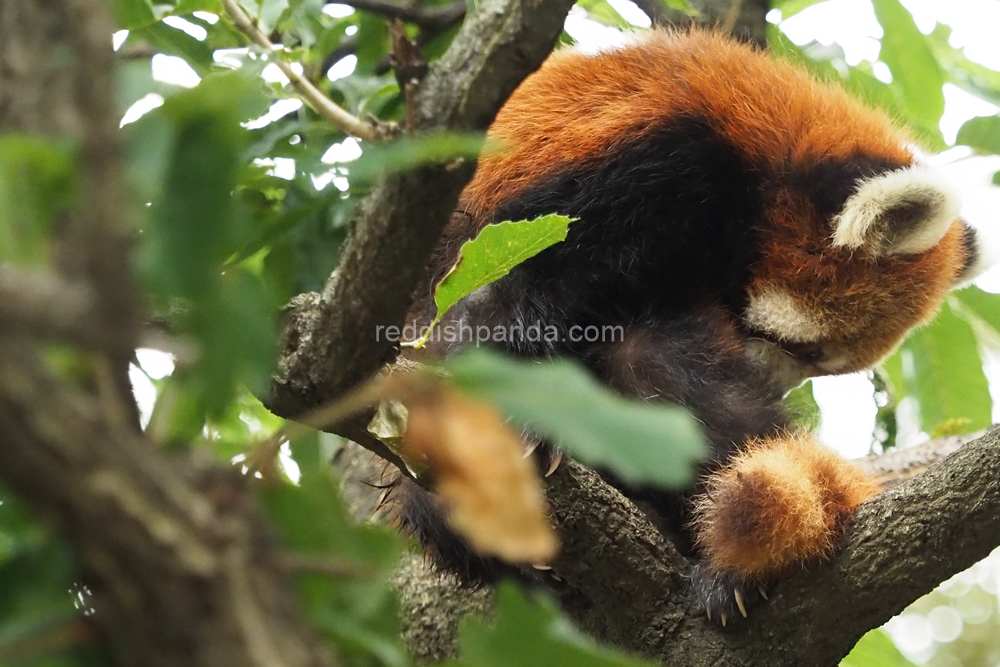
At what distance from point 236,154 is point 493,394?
0.53ft

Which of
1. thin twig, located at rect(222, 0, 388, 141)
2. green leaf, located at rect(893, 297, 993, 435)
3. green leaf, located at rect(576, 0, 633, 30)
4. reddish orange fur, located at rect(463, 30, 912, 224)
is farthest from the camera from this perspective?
green leaf, located at rect(576, 0, 633, 30)

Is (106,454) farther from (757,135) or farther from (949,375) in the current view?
(949,375)

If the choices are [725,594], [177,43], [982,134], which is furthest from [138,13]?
[982,134]

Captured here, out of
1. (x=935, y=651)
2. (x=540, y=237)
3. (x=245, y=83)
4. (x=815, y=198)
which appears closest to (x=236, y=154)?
(x=245, y=83)

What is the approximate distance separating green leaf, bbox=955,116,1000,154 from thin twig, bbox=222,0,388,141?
1.25 m

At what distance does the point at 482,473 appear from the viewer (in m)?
0.43

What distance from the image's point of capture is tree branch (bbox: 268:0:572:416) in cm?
74

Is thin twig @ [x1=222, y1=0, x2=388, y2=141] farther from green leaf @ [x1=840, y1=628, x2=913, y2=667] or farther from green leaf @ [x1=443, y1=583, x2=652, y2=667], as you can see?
green leaf @ [x1=840, y1=628, x2=913, y2=667]

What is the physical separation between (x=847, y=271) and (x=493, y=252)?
1.19 metres

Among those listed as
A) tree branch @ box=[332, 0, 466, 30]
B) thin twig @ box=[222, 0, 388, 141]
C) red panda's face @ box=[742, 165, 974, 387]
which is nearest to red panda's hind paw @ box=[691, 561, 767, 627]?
red panda's face @ box=[742, 165, 974, 387]

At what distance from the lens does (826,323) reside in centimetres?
185

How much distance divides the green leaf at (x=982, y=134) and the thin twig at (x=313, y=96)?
1.25m

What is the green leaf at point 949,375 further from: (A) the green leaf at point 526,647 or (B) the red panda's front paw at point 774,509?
(A) the green leaf at point 526,647

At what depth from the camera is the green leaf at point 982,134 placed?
168 cm
